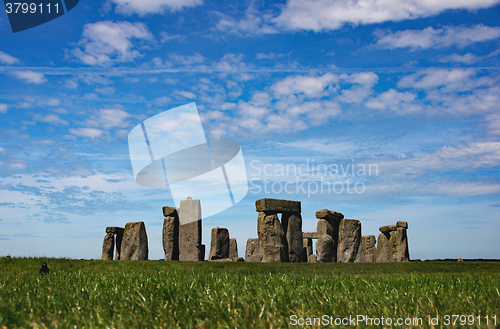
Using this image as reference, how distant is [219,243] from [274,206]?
4319 mm

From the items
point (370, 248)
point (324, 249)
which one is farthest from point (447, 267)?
point (370, 248)

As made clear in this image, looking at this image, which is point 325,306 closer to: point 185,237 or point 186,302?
point 186,302

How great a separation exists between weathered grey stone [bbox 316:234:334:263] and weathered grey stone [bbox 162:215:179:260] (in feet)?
20.0

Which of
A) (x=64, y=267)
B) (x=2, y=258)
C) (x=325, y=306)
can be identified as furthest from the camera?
(x=2, y=258)

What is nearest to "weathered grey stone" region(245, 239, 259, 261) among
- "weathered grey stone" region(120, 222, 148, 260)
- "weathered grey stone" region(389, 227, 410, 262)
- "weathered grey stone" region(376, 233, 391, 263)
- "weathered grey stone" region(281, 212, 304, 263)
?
"weathered grey stone" region(281, 212, 304, 263)

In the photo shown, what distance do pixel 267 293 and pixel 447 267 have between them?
1139 centimetres

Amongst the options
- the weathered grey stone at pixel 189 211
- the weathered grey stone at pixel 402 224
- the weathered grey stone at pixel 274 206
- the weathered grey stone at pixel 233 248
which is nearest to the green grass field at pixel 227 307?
the weathered grey stone at pixel 274 206

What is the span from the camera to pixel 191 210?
16.5 m

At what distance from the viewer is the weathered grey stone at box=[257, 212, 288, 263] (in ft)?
48.5

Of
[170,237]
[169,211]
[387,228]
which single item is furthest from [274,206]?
[387,228]

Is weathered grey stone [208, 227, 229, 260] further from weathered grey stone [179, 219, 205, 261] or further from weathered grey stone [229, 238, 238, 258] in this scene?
weathered grey stone [229, 238, 238, 258]

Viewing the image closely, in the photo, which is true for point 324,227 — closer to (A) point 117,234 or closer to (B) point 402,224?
(B) point 402,224

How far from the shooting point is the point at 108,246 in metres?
19.1

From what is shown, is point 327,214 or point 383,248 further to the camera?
point 383,248
